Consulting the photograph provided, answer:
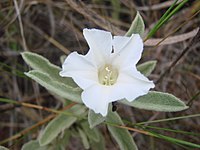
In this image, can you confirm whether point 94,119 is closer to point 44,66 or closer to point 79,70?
point 79,70

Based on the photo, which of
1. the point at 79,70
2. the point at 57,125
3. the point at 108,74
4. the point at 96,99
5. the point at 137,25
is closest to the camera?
the point at 96,99

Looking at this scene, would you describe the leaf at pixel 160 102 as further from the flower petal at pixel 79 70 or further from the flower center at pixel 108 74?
the flower petal at pixel 79 70

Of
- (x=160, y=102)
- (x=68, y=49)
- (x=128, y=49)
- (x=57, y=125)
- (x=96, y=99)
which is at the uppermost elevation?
(x=128, y=49)

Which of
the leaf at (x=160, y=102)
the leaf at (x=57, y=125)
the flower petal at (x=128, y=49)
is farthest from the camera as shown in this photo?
the leaf at (x=57, y=125)

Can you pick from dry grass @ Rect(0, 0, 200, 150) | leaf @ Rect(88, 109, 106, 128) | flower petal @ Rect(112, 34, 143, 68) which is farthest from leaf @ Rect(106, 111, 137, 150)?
dry grass @ Rect(0, 0, 200, 150)

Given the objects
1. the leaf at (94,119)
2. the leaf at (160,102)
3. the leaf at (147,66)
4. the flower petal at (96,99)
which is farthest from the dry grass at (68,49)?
the flower petal at (96,99)

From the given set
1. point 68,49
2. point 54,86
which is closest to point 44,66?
point 54,86
